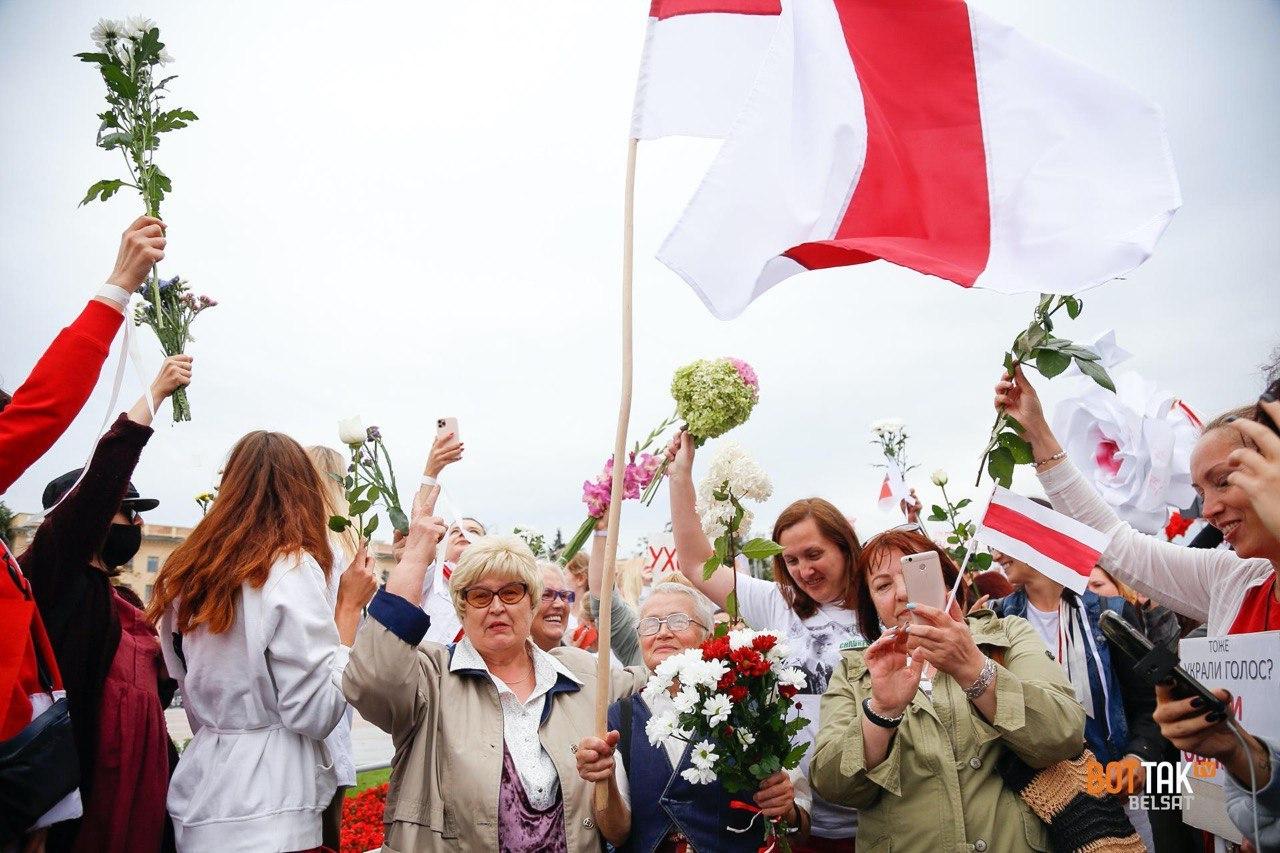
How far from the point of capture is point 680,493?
14.6 feet

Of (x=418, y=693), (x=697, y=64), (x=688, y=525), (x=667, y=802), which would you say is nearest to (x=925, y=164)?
(x=697, y=64)

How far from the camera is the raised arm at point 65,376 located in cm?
291

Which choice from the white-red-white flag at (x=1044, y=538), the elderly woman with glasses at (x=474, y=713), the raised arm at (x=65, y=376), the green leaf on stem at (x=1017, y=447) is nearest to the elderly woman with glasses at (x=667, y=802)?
the elderly woman with glasses at (x=474, y=713)

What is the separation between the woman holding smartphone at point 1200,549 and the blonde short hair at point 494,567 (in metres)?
2.10

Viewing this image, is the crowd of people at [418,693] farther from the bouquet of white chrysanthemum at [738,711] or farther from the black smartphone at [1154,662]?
the black smartphone at [1154,662]

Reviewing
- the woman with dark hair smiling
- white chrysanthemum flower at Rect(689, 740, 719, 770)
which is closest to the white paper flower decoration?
the woman with dark hair smiling

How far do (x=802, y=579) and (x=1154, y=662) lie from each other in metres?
2.17

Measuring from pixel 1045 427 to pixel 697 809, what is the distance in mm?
2075

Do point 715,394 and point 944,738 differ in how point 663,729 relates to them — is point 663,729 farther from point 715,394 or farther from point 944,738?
point 715,394

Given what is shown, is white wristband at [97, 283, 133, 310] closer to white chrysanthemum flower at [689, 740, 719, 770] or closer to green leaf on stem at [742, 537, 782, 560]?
green leaf on stem at [742, 537, 782, 560]

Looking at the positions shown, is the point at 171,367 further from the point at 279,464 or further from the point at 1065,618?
the point at 1065,618

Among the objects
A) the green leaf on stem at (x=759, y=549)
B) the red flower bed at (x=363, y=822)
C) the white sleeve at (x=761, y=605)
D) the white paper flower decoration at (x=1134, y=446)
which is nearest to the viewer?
the green leaf on stem at (x=759, y=549)

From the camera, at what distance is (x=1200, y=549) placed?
3535mm

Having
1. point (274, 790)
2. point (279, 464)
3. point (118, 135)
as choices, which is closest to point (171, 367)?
point (279, 464)
